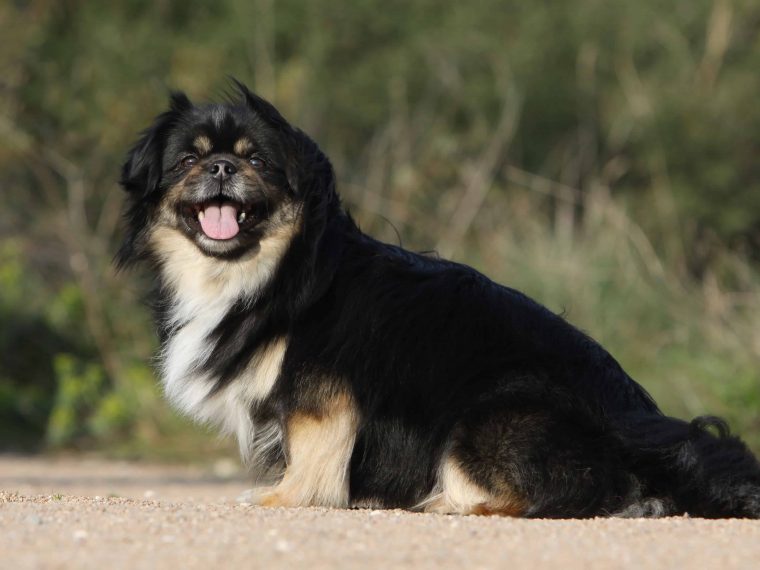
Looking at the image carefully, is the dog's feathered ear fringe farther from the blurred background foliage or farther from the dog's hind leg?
the blurred background foliage

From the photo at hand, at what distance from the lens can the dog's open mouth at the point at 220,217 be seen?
6.67m

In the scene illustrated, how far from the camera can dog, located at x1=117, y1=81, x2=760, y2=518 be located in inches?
241

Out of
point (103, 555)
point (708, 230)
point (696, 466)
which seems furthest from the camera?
point (708, 230)

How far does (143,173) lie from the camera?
6.87 meters

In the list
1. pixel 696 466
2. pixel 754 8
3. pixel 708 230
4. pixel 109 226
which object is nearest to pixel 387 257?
pixel 696 466

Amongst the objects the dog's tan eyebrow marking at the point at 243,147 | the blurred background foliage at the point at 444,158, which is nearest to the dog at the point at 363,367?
the dog's tan eyebrow marking at the point at 243,147

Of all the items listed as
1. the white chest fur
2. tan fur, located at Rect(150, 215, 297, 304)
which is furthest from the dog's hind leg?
tan fur, located at Rect(150, 215, 297, 304)

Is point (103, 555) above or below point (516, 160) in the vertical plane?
below

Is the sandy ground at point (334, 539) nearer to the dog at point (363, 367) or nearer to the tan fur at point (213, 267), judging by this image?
the dog at point (363, 367)

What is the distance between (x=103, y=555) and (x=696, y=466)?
9.36ft

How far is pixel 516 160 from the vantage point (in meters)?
19.2

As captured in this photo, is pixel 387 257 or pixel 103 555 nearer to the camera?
pixel 103 555

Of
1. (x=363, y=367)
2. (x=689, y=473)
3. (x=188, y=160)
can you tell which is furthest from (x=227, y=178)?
(x=689, y=473)

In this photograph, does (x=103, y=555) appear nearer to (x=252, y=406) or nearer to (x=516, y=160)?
(x=252, y=406)
